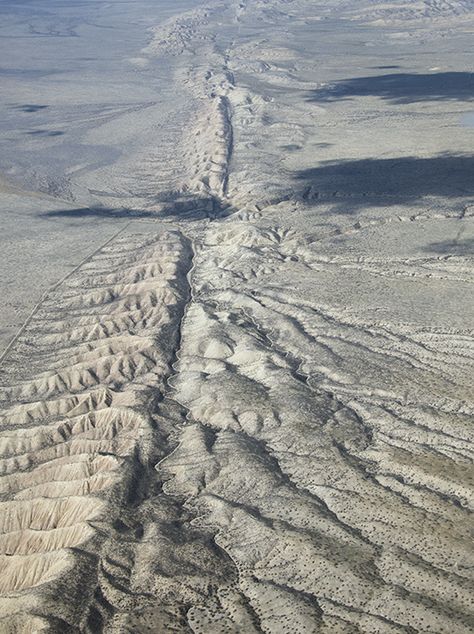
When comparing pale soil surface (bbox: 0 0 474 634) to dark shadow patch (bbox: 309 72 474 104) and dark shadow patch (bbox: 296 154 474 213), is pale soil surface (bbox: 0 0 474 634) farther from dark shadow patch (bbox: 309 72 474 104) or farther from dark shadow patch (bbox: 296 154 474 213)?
dark shadow patch (bbox: 309 72 474 104)

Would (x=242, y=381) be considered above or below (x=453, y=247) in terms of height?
below

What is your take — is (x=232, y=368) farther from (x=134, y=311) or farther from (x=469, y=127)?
(x=469, y=127)

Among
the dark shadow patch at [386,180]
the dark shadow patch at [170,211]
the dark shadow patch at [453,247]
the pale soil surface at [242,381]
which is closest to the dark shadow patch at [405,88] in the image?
the pale soil surface at [242,381]

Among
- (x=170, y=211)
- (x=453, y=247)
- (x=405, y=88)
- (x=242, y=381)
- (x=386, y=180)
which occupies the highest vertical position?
(x=453, y=247)

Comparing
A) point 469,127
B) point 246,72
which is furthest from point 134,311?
point 246,72

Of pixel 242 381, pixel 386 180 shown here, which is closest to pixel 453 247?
pixel 242 381

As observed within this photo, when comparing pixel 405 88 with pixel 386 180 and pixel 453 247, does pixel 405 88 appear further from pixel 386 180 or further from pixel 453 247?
pixel 453 247
